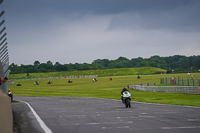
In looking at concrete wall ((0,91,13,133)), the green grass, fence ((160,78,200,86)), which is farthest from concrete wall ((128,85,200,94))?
concrete wall ((0,91,13,133))

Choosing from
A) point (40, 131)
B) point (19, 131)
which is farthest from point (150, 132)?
point (19, 131)

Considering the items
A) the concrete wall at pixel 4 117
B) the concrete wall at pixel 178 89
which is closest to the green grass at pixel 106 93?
the concrete wall at pixel 178 89

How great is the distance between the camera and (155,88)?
5062 centimetres

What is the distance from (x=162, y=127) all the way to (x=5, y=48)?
7024 mm

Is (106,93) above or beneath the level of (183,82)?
beneath

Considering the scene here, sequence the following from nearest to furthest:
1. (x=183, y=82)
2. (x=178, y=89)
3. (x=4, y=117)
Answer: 1. (x=4, y=117)
2. (x=178, y=89)
3. (x=183, y=82)

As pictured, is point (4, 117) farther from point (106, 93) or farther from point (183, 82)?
point (183, 82)

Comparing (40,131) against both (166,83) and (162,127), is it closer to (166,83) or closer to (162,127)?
(162,127)

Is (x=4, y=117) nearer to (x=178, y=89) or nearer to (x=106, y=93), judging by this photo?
(x=178, y=89)

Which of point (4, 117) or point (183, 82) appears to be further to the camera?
point (183, 82)

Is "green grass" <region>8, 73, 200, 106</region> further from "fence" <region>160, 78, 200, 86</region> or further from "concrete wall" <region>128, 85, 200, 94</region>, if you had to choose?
"fence" <region>160, 78, 200, 86</region>

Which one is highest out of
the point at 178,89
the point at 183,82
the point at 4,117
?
the point at 4,117

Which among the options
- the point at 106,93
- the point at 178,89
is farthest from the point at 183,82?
the point at 106,93

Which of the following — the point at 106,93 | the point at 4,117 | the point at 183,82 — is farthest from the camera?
the point at 106,93
